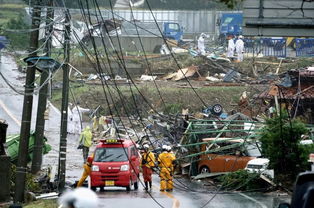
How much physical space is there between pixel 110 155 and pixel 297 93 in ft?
40.8

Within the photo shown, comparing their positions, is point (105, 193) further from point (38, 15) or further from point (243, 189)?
point (38, 15)

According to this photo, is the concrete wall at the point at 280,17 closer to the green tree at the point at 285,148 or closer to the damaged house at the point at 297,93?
the green tree at the point at 285,148

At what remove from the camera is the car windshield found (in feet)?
101

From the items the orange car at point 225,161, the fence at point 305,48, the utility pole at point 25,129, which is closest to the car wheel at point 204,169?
the orange car at point 225,161

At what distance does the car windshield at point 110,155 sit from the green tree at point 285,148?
15.7 feet

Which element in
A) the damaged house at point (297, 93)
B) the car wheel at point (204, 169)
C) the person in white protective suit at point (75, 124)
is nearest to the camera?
the car wheel at point (204, 169)

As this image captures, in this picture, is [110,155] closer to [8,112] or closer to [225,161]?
[225,161]

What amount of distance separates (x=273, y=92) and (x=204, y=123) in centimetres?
502

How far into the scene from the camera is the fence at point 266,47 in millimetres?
67688

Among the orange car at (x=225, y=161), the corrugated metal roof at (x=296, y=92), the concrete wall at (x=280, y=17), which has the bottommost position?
the orange car at (x=225, y=161)

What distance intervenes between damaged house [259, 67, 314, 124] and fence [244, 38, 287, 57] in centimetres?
2396

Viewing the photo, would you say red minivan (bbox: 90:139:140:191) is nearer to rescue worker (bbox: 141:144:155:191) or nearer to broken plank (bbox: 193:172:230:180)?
rescue worker (bbox: 141:144:155:191)

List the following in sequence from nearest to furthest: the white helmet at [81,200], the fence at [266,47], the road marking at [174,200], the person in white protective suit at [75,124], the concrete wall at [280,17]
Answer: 1. the white helmet at [81,200]
2. the concrete wall at [280,17]
3. the road marking at [174,200]
4. the person in white protective suit at [75,124]
5. the fence at [266,47]

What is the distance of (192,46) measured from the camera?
243 ft
